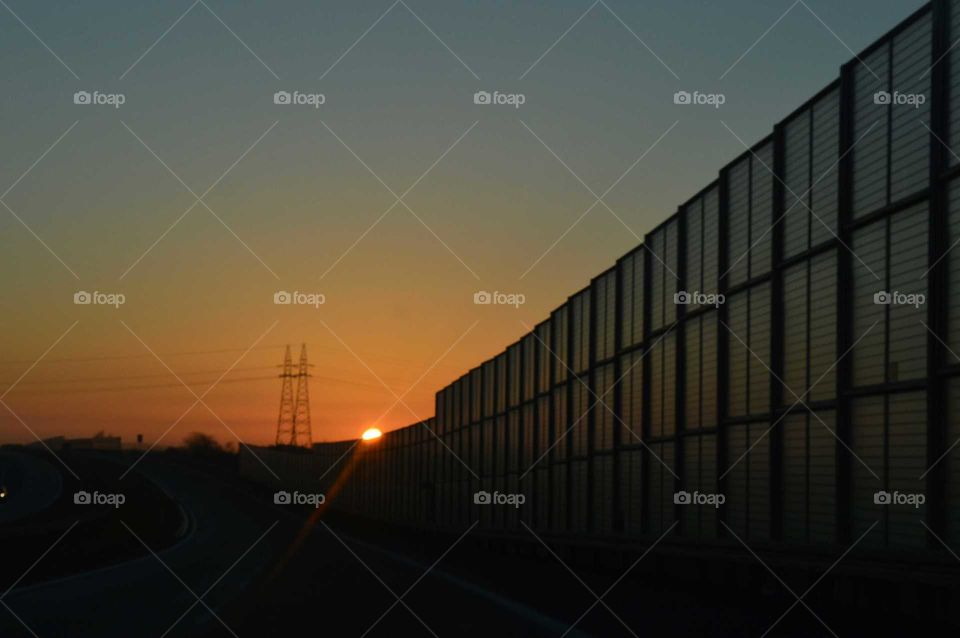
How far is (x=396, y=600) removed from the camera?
67.6 ft

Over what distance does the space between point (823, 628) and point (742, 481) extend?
812 centimetres

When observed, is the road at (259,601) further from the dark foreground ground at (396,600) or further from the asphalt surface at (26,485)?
A: the asphalt surface at (26,485)

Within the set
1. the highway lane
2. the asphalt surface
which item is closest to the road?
the highway lane

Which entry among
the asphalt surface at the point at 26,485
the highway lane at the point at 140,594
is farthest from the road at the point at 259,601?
the asphalt surface at the point at 26,485

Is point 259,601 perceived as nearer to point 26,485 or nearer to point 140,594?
point 140,594

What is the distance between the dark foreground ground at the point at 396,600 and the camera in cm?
1617

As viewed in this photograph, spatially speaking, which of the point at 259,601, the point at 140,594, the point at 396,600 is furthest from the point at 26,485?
the point at 396,600

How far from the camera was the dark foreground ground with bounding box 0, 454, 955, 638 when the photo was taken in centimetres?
1617

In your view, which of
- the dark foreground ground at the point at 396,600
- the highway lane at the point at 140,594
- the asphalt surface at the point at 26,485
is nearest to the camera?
the dark foreground ground at the point at 396,600

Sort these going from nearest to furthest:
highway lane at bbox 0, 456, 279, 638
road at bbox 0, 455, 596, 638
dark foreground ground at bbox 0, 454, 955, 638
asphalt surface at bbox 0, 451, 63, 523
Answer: dark foreground ground at bbox 0, 454, 955, 638, road at bbox 0, 455, 596, 638, highway lane at bbox 0, 456, 279, 638, asphalt surface at bbox 0, 451, 63, 523

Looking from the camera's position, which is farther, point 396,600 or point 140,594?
point 140,594

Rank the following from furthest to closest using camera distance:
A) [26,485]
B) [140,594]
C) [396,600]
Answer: [26,485], [140,594], [396,600]

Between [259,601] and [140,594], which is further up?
[140,594]

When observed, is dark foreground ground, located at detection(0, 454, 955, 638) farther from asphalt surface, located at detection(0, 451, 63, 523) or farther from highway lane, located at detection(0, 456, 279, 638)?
asphalt surface, located at detection(0, 451, 63, 523)
